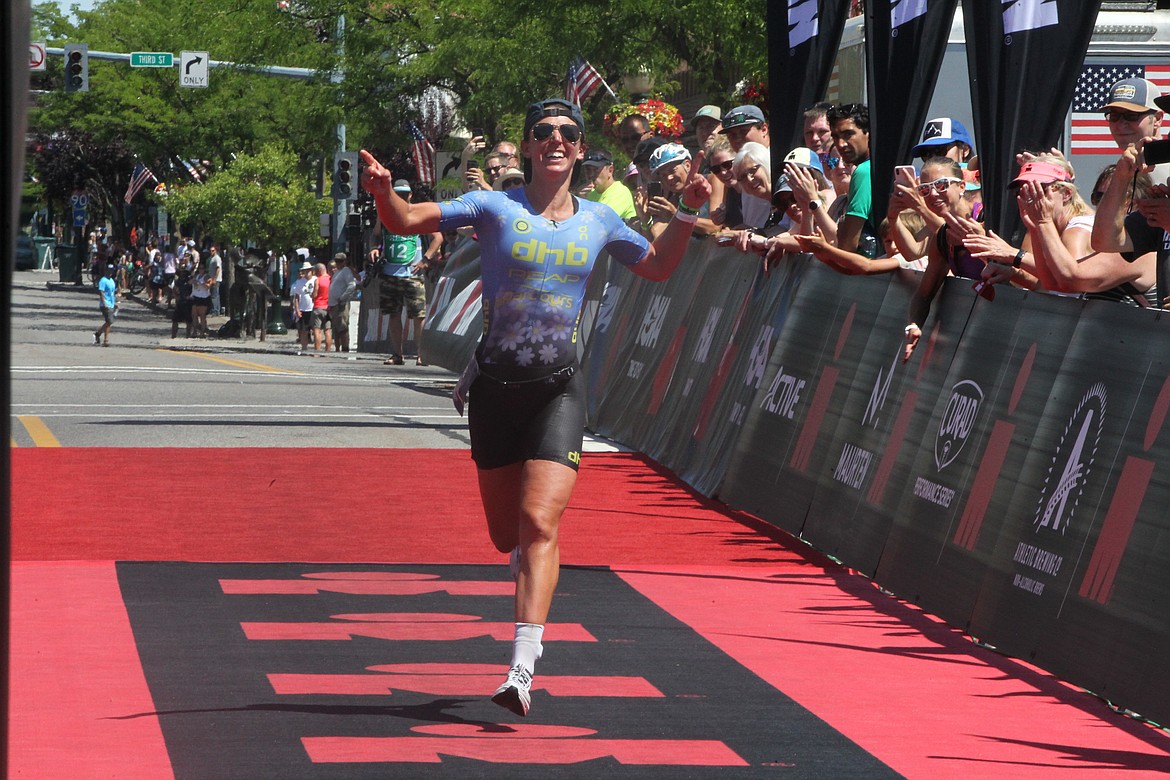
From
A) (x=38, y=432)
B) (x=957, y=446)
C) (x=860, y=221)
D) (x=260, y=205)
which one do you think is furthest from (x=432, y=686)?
(x=260, y=205)

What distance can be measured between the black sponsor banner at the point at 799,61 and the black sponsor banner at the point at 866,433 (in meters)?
3.38

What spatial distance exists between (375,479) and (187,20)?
4715 centimetres

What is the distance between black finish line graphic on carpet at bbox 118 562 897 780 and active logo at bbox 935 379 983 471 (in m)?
1.54

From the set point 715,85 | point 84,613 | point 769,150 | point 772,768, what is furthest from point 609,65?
point 772,768

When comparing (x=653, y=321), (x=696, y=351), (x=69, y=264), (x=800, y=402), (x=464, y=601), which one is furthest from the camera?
(x=69, y=264)

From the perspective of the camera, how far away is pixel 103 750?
605cm

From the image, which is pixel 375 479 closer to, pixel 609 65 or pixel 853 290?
pixel 853 290

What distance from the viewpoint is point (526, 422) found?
6855 mm

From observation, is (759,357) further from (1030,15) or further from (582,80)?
(582,80)

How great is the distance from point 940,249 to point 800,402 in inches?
82.3

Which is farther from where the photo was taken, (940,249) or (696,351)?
(696,351)

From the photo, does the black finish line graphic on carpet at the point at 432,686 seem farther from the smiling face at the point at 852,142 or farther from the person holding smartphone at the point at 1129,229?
the smiling face at the point at 852,142

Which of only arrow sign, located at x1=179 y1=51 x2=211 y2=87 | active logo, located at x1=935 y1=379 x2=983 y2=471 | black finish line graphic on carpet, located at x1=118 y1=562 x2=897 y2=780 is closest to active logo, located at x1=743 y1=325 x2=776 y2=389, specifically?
black finish line graphic on carpet, located at x1=118 y1=562 x2=897 y2=780

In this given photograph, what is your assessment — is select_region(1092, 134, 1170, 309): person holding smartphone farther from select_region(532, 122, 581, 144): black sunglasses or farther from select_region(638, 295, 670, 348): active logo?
select_region(638, 295, 670, 348): active logo
